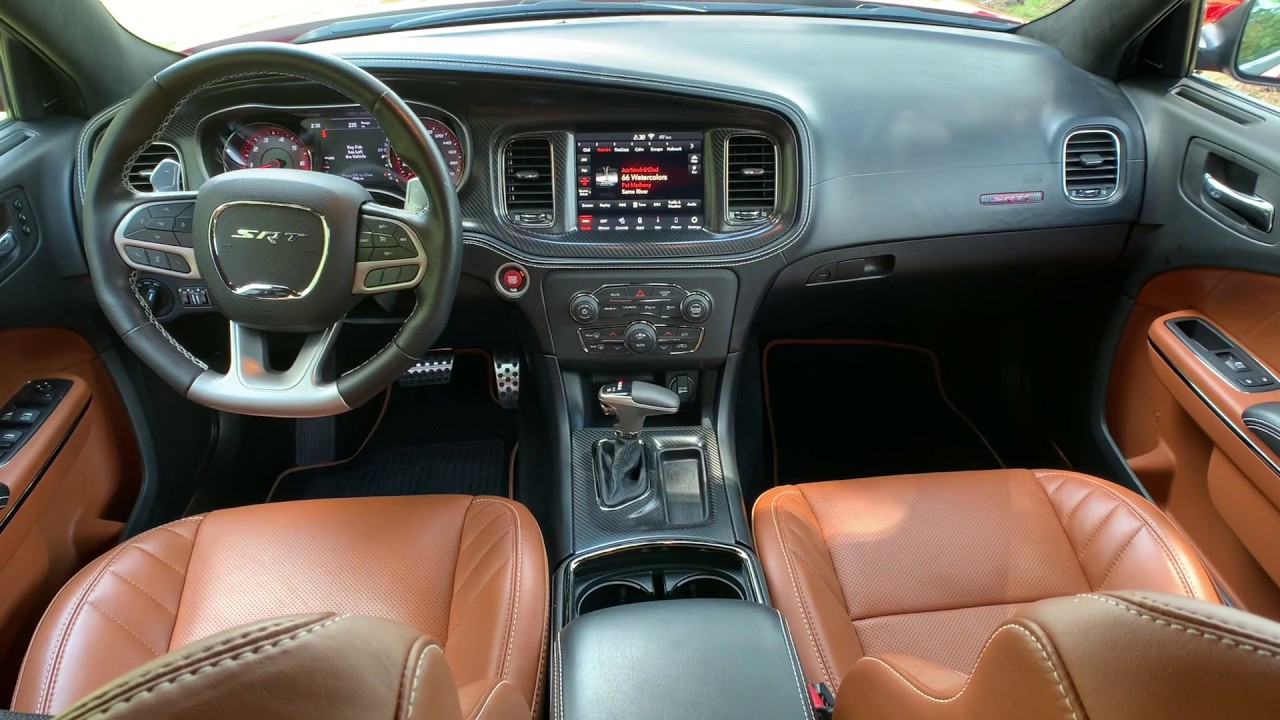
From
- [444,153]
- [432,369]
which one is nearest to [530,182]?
[444,153]

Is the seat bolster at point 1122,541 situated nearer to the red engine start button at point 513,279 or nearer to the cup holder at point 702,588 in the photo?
the cup holder at point 702,588

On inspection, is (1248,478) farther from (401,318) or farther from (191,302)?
(191,302)

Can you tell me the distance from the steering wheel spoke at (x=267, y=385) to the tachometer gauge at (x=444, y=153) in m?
0.48

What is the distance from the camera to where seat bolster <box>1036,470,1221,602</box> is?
136 centimetres

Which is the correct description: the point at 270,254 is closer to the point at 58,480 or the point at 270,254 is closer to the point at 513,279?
the point at 513,279

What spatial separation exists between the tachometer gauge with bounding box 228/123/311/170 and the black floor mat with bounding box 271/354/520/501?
0.97 metres

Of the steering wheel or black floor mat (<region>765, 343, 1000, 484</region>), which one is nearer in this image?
the steering wheel

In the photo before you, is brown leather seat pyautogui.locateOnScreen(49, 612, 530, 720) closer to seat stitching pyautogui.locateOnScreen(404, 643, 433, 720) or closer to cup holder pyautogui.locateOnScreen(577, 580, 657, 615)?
seat stitching pyautogui.locateOnScreen(404, 643, 433, 720)

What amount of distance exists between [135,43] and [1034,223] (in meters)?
2.03

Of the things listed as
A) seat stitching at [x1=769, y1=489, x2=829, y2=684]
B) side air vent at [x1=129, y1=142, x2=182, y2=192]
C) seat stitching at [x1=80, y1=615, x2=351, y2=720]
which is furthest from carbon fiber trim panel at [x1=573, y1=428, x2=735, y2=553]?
seat stitching at [x1=80, y1=615, x2=351, y2=720]

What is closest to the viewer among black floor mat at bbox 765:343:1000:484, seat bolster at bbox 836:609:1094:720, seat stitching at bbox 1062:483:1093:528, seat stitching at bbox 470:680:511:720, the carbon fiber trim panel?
seat bolster at bbox 836:609:1094:720

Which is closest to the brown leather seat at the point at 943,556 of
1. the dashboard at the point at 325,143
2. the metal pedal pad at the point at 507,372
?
the metal pedal pad at the point at 507,372

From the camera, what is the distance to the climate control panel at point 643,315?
1799mm

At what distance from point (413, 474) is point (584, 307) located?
3.08 feet
